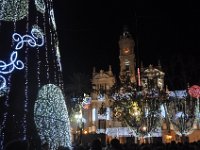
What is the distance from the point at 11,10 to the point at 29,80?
254cm

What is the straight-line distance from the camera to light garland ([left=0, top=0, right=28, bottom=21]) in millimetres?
12656

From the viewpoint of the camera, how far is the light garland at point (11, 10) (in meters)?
12.7

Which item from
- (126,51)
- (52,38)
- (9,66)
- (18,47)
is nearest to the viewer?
(9,66)

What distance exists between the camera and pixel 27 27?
42.5 ft

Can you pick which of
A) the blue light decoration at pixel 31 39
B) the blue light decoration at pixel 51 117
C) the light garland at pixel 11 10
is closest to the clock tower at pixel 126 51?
the blue light decoration at pixel 51 117

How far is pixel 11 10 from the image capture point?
500 inches

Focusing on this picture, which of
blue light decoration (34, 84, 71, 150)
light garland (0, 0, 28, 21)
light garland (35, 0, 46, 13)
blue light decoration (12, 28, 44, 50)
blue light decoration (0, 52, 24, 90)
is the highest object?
light garland (35, 0, 46, 13)

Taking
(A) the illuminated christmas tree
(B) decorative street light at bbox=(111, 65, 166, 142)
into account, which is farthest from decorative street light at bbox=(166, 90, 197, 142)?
(A) the illuminated christmas tree

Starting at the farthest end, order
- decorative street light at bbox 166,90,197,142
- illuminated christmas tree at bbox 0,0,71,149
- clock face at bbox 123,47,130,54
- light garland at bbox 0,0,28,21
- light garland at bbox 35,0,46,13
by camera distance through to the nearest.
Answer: clock face at bbox 123,47,130,54
decorative street light at bbox 166,90,197,142
light garland at bbox 35,0,46,13
light garland at bbox 0,0,28,21
illuminated christmas tree at bbox 0,0,71,149

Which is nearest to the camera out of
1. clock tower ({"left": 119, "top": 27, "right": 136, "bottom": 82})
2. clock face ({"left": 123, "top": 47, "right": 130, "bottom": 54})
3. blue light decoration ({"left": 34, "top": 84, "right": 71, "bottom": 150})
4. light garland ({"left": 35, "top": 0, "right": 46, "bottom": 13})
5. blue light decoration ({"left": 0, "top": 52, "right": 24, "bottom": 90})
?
blue light decoration ({"left": 0, "top": 52, "right": 24, "bottom": 90})

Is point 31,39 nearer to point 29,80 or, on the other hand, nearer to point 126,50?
point 29,80

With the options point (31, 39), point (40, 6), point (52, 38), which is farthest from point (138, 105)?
point (31, 39)

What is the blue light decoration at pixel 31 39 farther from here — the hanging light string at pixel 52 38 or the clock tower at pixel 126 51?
the clock tower at pixel 126 51

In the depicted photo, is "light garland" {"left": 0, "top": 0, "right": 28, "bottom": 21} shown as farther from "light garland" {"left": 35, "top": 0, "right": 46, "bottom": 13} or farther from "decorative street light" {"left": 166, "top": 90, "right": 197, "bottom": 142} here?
"decorative street light" {"left": 166, "top": 90, "right": 197, "bottom": 142}
